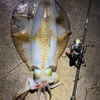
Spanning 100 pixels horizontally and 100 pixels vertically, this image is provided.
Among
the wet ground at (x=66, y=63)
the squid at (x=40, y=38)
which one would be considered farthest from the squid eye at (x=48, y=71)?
the wet ground at (x=66, y=63)

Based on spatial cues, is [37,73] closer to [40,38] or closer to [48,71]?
[48,71]

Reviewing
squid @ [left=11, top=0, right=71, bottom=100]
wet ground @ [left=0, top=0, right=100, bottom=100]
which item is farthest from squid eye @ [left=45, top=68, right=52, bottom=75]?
wet ground @ [left=0, top=0, right=100, bottom=100]

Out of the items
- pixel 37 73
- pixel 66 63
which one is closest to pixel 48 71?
pixel 37 73

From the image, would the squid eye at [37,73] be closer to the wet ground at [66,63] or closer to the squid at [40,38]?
the squid at [40,38]

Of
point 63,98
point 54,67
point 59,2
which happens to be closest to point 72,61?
point 54,67

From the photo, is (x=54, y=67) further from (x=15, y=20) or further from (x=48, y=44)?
(x=15, y=20)

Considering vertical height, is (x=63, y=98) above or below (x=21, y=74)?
below
